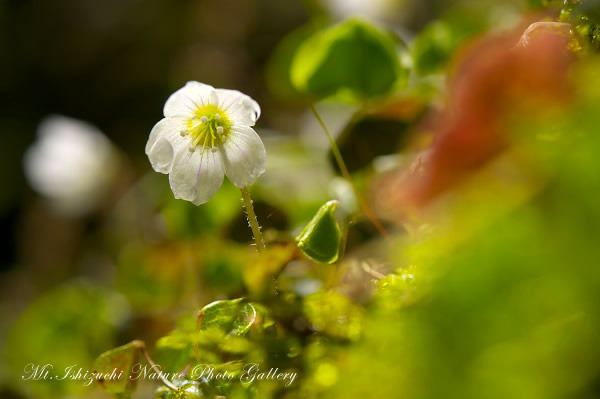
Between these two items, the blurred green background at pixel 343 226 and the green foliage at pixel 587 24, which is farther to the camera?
the green foliage at pixel 587 24

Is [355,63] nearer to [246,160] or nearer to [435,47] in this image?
[435,47]

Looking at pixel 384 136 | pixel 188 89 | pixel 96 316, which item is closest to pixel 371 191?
pixel 384 136

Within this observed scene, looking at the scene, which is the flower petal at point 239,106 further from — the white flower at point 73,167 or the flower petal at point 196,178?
the white flower at point 73,167

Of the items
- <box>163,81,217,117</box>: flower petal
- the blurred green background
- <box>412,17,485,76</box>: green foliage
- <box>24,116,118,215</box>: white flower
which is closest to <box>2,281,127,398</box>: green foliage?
the blurred green background

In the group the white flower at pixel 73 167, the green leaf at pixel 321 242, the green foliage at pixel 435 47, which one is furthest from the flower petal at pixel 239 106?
the white flower at pixel 73 167

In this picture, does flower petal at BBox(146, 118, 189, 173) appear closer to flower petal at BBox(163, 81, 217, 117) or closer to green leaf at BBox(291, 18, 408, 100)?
flower petal at BBox(163, 81, 217, 117)

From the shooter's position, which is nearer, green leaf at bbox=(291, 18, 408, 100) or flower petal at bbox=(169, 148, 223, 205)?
flower petal at bbox=(169, 148, 223, 205)

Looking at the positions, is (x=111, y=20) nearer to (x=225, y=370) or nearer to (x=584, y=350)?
(x=225, y=370)
